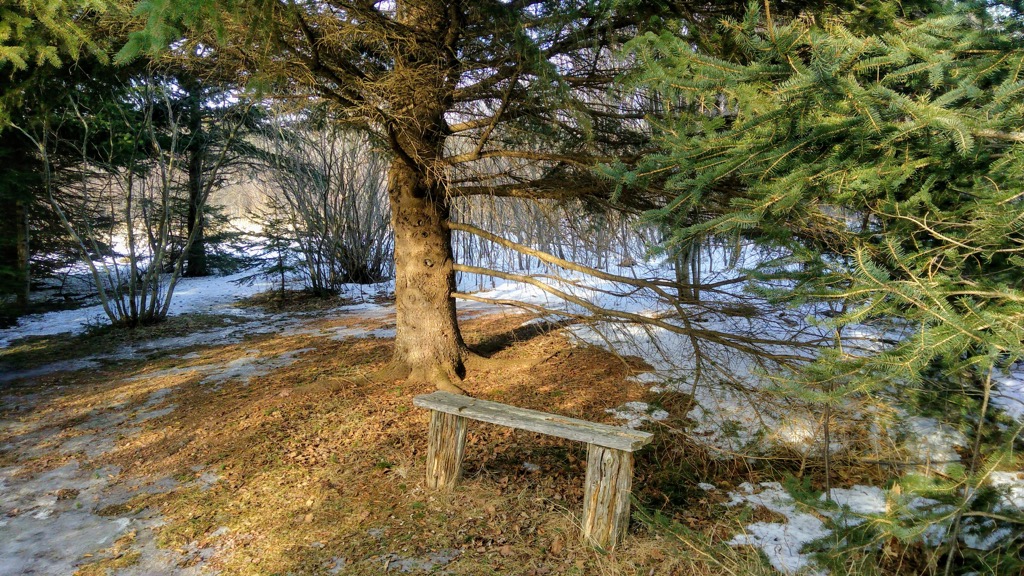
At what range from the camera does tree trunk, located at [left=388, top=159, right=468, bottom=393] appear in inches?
241

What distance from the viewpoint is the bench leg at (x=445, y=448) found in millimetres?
4109

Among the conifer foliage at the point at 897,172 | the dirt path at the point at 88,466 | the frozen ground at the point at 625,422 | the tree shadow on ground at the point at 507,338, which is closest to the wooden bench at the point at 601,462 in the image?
the frozen ground at the point at 625,422

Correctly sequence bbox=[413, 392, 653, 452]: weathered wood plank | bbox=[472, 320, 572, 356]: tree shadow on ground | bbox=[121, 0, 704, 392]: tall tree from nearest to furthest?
bbox=[413, 392, 653, 452]: weathered wood plank → bbox=[121, 0, 704, 392]: tall tree → bbox=[472, 320, 572, 356]: tree shadow on ground

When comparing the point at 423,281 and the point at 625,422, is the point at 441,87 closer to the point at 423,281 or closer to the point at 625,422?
the point at 423,281

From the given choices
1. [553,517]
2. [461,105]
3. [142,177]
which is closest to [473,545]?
[553,517]

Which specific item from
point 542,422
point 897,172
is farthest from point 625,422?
point 897,172

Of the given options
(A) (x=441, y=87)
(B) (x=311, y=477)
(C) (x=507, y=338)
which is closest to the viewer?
(B) (x=311, y=477)

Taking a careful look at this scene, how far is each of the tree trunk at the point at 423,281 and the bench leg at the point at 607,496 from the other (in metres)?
2.83

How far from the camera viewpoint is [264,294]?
13867 millimetres

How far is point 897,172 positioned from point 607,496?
7.37ft

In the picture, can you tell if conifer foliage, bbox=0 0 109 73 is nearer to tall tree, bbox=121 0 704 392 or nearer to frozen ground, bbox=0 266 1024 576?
tall tree, bbox=121 0 704 392

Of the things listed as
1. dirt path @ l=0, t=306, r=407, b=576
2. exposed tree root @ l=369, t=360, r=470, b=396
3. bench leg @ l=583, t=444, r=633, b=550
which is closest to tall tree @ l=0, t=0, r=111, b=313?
dirt path @ l=0, t=306, r=407, b=576

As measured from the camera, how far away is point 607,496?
11.1 feet

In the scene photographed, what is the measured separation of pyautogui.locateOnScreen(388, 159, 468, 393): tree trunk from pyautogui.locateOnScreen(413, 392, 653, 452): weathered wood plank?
194cm
